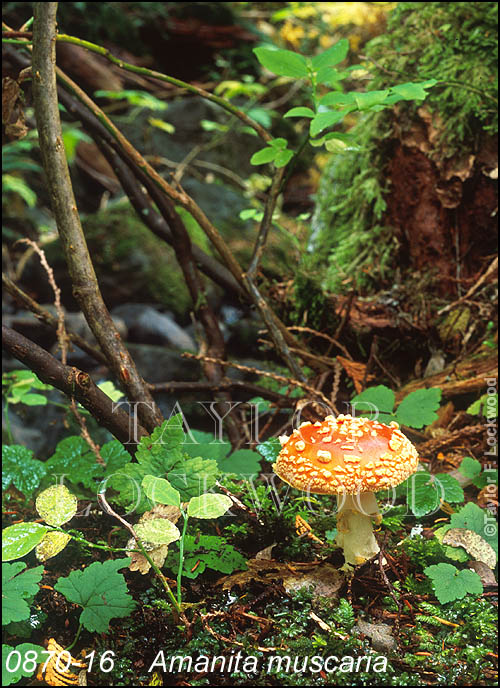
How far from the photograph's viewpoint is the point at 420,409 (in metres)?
1.63

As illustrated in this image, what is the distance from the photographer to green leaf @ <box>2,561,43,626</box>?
1.07 metres

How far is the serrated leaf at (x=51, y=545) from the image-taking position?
47.8 inches

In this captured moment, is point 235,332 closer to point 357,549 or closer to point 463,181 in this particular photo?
point 463,181

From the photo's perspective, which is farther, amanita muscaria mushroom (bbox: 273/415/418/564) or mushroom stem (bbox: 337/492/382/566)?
mushroom stem (bbox: 337/492/382/566)

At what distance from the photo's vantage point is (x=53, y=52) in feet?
5.68

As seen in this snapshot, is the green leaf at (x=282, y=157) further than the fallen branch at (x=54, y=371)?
Yes

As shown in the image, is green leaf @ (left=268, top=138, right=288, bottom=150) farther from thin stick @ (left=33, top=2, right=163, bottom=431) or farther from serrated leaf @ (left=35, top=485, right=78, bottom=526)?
serrated leaf @ (left=35, top=485, right=78, bottom=526)

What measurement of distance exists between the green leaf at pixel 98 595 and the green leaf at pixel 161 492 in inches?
7.2

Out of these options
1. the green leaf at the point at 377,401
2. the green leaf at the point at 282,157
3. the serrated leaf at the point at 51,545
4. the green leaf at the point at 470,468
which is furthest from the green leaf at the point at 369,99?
the serrated leaf at the point at 51,545

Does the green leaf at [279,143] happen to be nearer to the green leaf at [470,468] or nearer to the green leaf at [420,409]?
the green leaf at [420,409]

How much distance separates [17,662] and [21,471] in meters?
0.72

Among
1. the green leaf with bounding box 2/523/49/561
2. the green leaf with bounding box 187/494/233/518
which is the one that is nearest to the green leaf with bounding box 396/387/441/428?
the green leaf with bounding box 187/494/233/518

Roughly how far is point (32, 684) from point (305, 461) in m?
0.71

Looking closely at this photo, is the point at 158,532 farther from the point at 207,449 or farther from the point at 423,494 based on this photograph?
the point at 423,494
